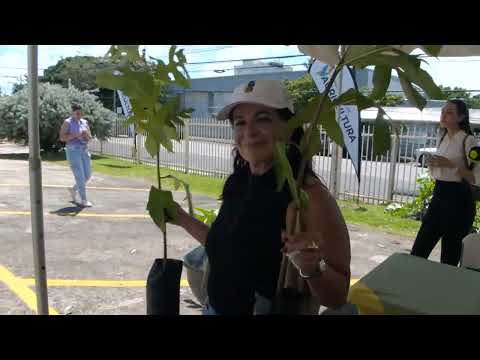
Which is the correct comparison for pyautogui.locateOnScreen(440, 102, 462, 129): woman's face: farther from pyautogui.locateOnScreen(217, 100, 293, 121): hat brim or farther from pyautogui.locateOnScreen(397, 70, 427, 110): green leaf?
pyautogui.locateOnScreen(397, 70, 427, 110): green leaf

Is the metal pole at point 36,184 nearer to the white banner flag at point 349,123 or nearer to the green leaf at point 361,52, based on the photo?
the green leaf at point 361,52

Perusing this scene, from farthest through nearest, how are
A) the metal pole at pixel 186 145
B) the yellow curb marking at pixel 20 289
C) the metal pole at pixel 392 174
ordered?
the metal pole at pixel 186 145
the metal pole at pixel 392 174
the yellow curb marking at pixel 20 289

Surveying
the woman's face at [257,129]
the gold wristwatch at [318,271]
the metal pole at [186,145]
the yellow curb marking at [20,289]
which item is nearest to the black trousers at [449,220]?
the woman's face at [257,129]

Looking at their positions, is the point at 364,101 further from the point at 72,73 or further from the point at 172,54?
the point at 72,73

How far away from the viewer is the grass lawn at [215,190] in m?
6.42

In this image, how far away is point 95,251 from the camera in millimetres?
4820

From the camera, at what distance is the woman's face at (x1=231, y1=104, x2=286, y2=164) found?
142cm

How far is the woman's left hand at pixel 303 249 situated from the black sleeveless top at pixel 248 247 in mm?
304

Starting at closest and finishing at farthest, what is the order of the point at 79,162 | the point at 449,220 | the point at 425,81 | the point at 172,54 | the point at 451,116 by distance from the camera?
1. the point at 425,81
2. the point at 172,54
3. the point at 449,220
4. the point at 451,116
5. the point at 79,162

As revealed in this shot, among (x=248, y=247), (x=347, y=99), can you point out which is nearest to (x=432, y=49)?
(x=347, y=99)

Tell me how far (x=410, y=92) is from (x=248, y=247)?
0.71 m

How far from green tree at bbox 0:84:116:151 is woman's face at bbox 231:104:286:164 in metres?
15.6
